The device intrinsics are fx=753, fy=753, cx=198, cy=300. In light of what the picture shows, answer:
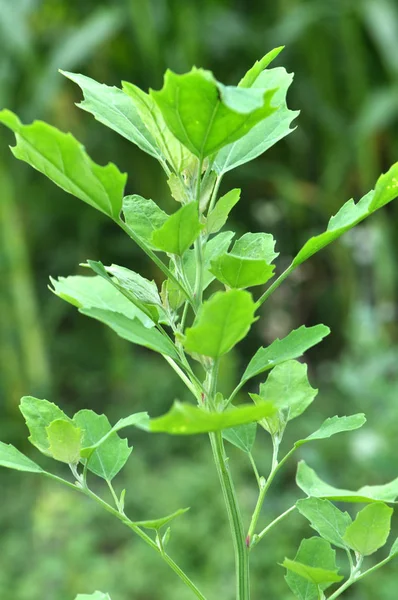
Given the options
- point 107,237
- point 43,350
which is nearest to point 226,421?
point 43,350

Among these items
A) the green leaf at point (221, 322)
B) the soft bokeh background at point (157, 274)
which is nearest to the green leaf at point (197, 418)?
the green leaf at point (221, 322)

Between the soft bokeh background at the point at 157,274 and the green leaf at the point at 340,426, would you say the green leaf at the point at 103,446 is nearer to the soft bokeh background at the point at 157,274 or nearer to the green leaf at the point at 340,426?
the green leaf at the point at 340,426

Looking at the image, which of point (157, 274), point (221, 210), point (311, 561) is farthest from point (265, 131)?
point (157, 274)

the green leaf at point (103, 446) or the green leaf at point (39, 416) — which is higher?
the green leaf at point (39, 416)

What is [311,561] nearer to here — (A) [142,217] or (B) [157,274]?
(A) [142,217]

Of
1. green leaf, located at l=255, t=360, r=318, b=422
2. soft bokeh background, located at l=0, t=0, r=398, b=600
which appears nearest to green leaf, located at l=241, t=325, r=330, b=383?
green leaf, located at l=255, t=360, r=318, b=422

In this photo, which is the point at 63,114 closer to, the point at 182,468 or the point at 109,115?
the point at 182,468

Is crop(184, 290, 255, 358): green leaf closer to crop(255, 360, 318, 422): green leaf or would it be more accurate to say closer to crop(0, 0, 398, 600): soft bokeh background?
crop(255, 360, 318, 422): green leaf
